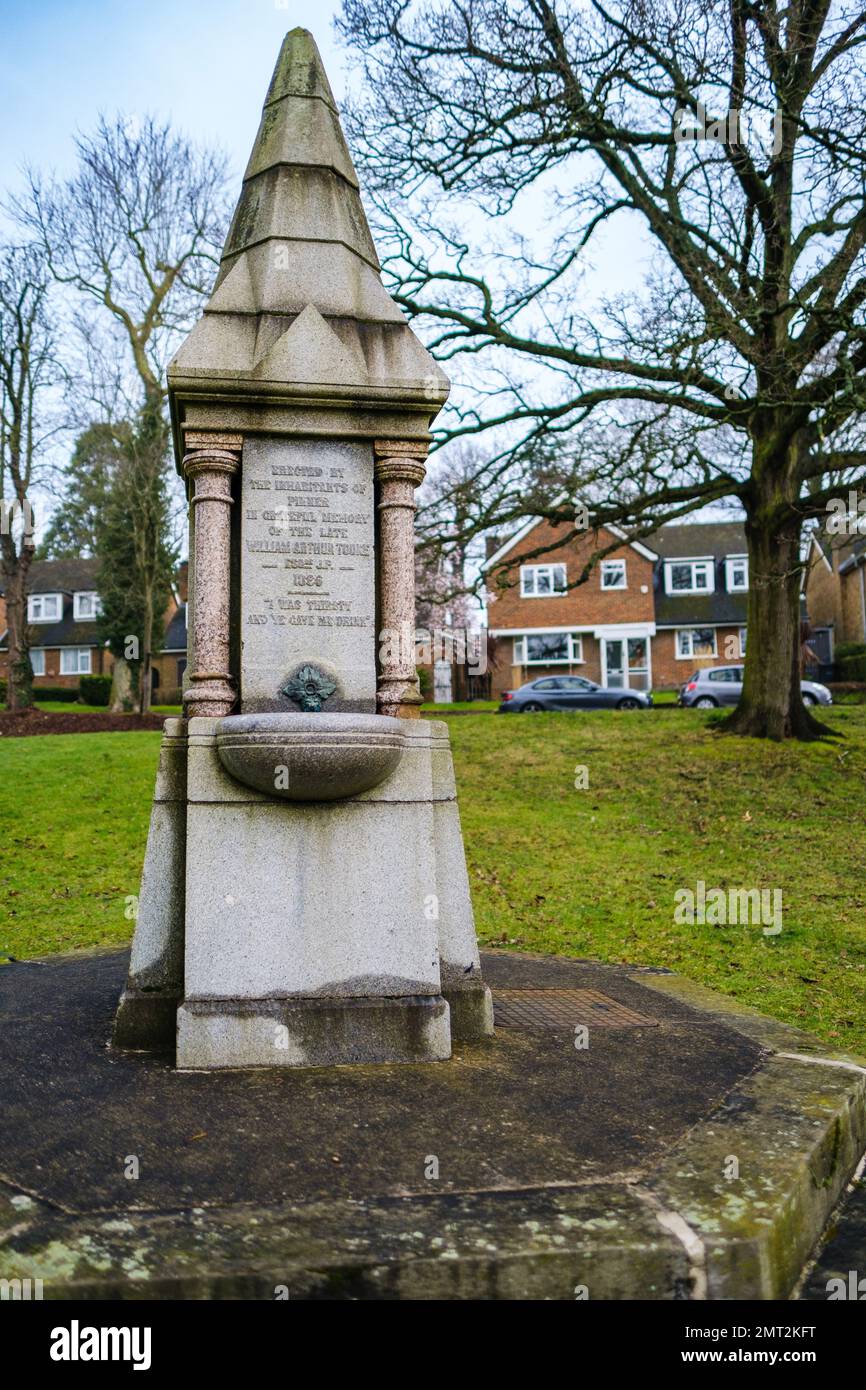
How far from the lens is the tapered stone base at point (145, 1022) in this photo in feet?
16.0

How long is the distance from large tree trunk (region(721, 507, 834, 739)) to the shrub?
33.6 meters

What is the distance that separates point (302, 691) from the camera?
5.20 meters

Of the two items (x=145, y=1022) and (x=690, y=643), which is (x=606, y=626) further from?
(x=145, y=1022)

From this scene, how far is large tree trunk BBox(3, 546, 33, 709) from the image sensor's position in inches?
1131

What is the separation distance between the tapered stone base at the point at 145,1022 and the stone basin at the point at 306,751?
3.78 ft

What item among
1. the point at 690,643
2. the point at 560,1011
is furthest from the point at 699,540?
the point at 560,1011

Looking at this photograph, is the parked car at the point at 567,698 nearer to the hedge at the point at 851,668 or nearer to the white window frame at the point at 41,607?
the hedge at the point at 851,668

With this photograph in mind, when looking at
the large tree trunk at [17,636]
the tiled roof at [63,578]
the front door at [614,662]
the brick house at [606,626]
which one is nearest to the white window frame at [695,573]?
the brick house at [606,626]

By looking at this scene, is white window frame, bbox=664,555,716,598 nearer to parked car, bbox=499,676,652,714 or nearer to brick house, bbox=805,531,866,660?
brick house, bbox=805,531,866,660

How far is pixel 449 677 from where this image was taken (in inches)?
1921

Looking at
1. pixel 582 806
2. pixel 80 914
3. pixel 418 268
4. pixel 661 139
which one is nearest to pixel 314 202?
pixel 80 914

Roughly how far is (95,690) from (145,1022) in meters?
42.8
